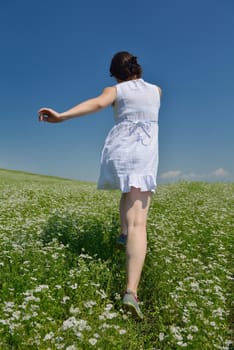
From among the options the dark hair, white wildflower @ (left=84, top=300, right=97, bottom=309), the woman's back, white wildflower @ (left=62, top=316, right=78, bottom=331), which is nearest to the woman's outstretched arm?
the woman's back

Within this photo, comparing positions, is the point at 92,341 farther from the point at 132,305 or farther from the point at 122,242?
the point at 122,242

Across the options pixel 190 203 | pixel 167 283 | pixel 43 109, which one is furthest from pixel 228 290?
pixel 190 203

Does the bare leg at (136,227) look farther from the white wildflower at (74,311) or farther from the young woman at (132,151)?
the white wildflower at (74,311)

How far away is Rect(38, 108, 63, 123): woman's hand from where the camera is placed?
4879mm

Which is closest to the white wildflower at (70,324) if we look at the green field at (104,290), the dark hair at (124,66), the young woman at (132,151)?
the green field at (104,290)

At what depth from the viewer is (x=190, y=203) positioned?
1330 centimetres

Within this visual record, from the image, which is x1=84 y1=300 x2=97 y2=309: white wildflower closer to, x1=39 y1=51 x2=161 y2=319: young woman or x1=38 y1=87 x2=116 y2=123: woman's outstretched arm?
x1=39 y1=51 x2=161 y2=319: young woman

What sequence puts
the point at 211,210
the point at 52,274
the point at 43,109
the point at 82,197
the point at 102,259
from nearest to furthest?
the point at 43,109
the point at 52,274
the point at 102,259
the point at 211,210
the point at 82,197

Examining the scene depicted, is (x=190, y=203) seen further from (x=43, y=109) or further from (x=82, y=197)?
(x=43, y=109)

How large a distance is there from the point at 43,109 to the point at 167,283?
2781 millimetres

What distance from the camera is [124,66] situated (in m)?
5.55

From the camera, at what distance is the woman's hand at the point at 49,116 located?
488 centimetres

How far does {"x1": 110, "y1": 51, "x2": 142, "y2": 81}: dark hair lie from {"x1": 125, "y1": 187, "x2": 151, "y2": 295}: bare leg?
5.07 feet

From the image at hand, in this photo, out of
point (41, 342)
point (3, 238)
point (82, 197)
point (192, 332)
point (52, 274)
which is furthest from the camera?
point (82, 197)
